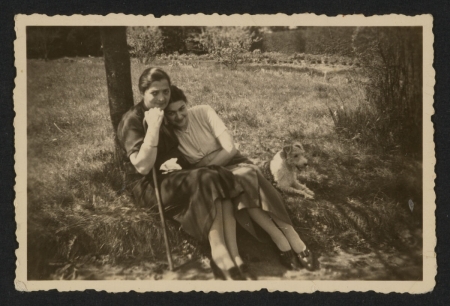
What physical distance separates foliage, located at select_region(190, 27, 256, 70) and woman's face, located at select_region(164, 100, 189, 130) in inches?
19.0

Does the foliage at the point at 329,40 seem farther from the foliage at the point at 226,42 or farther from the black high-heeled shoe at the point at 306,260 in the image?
the black high-heeled shoe at the point at 306,260

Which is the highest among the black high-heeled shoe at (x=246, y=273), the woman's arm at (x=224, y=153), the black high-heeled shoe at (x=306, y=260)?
the woman's arm at (x=224, y=153)

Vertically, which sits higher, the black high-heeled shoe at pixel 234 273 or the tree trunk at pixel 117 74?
the tree trunk at pixel 117 74

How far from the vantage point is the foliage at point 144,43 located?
3855mm

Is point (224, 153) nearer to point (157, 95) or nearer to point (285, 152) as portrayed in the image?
point (285, 152)

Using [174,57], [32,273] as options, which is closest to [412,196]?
[174,57]

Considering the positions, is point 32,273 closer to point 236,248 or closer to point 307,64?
point 236,248

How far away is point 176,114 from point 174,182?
0.52 metres

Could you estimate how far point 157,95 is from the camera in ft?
12.5

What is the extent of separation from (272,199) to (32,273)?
1.92 m

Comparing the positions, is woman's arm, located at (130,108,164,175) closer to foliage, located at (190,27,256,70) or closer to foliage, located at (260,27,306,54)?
foliage, located at (190,27,256,70)

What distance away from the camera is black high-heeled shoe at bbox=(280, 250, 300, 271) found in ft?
12.5

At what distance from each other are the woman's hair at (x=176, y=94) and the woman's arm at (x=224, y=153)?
0.41m

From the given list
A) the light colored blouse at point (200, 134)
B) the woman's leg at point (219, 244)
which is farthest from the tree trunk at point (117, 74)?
the woman's leg at point (219, 244)
